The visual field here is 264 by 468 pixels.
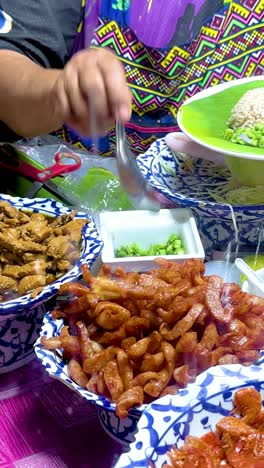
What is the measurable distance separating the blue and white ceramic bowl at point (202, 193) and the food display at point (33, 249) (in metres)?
0.23

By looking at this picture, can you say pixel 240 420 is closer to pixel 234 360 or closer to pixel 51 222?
pixel 234 360

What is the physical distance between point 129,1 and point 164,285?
3.06 ft

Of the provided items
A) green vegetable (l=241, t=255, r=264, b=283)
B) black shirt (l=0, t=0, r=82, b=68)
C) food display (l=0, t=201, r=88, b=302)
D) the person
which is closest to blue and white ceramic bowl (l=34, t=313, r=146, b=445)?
food display (l=0, t=201, r=88, b=302)

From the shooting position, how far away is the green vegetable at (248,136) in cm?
112

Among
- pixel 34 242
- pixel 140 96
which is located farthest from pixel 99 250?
pixel 140 96

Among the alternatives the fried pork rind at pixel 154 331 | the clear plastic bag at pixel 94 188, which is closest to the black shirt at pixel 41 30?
the clear plastic bag at pixel 94 188

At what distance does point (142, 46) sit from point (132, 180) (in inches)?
22.8

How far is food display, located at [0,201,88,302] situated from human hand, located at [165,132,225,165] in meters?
0.33

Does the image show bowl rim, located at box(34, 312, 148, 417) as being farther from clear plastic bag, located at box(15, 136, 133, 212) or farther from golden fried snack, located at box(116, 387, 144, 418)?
clear plastic bag, located at box(15, 136, 133, 212)

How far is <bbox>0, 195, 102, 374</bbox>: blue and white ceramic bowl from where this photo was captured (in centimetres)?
84

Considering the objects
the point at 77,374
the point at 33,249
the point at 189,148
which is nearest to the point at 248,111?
the point at 189,148

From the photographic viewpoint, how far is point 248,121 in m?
1.18

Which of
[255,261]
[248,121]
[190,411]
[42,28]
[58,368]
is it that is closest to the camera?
[190,411]

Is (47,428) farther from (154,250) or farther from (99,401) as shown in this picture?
(154,250)
